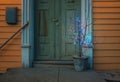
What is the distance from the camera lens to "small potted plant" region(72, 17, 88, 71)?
774cm

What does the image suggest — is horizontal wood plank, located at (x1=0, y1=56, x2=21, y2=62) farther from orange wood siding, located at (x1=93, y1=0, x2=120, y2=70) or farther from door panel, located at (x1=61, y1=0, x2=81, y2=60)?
orange wood siding, located at (x1=93, y1=0, x2=120, y2=70)

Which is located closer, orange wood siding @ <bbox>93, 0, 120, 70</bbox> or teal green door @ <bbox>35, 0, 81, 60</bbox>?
orange wood siding @ <bbox>93, 0, 120, 70</bbox>

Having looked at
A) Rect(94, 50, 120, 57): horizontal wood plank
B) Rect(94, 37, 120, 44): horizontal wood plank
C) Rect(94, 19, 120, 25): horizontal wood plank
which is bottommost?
Rect(94, 50, 120, 57): horizontal wood plank

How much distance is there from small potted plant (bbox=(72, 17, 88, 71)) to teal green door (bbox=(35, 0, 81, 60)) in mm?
120

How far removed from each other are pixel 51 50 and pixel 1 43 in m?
1.34

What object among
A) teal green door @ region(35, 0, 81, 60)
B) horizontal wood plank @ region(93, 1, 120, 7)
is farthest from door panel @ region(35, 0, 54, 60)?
horizontal wood plank @ region(93, 1, 120, 7)

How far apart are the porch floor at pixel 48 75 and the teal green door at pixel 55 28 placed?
691 millimetres

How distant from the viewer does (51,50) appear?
8.56 meters

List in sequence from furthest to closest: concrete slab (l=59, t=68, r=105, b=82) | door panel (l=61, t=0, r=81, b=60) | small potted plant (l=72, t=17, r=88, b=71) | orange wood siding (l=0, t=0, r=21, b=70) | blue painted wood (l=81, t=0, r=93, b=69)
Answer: door panel (l=61, t=0, r=81, b=60) → orange wood siding (l=0, t=0, r=21, b=70) → blue painted wood (l=81, t=0, r=93, b=69) → small potted plant (l=72, t=17, r=88, b=71) → concrete slab (l=59, t=68, r=105, b=82)

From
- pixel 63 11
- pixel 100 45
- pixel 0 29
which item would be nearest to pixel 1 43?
pixel 0 29

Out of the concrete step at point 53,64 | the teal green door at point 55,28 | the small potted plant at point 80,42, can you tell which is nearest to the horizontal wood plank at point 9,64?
the concrete step at point 53,64

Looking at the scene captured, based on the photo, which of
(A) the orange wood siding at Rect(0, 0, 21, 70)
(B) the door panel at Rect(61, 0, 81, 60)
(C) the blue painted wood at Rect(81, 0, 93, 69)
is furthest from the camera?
(B) the door panel at Rect(61, 0, 81, 60)

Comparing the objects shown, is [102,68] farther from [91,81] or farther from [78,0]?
[78,0]

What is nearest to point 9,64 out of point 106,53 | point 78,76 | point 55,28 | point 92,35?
point 55,28
